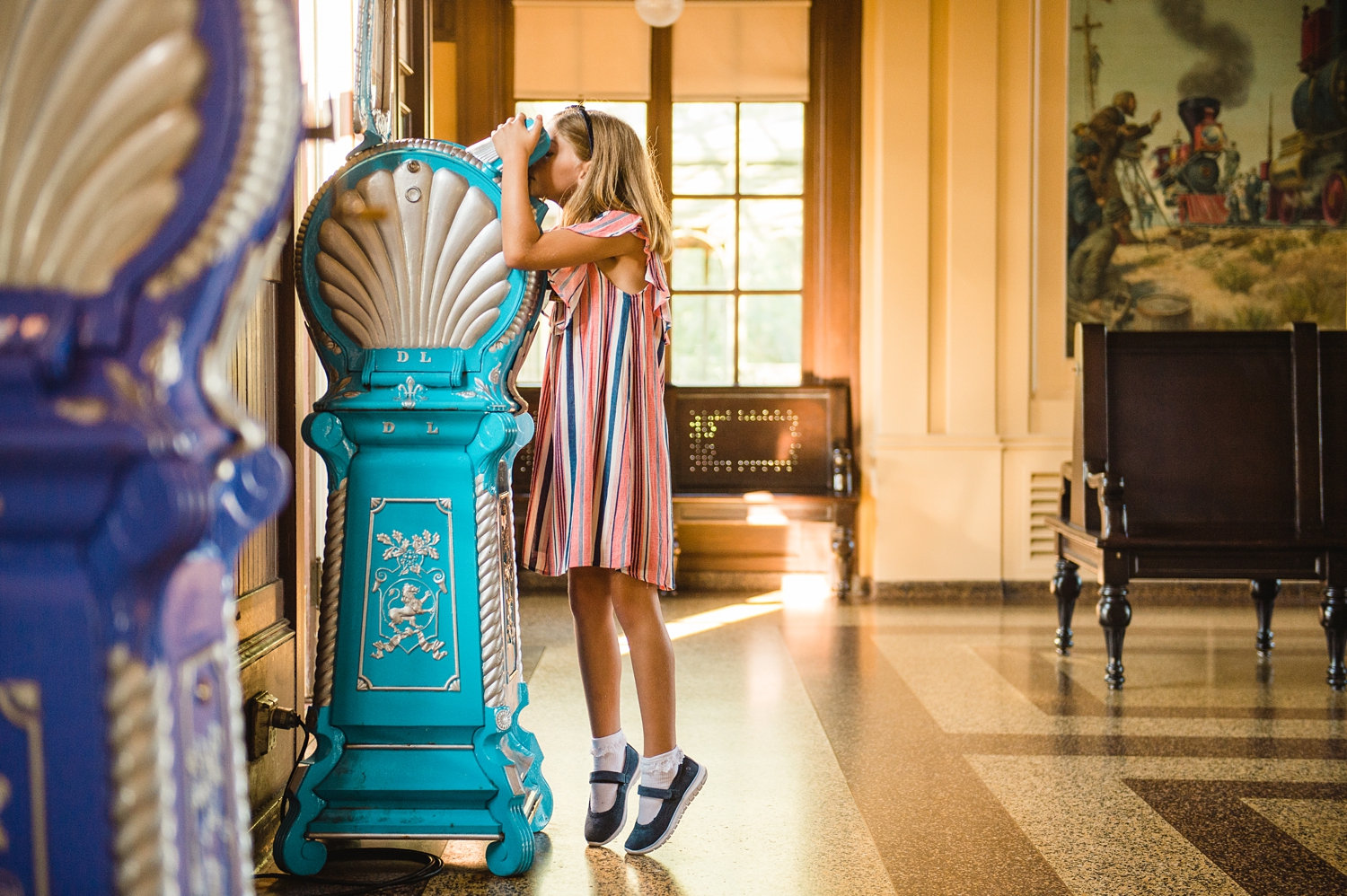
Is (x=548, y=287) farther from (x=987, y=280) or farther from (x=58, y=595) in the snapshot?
(x=987, y=280)

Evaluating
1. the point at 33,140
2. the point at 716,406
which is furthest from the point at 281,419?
the point at 716,406

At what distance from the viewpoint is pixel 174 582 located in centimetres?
57

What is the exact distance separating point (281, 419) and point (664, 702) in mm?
953

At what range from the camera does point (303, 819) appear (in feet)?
6.17

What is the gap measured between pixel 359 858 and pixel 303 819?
0.56 feet

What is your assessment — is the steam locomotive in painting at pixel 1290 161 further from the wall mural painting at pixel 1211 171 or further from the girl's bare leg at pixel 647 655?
the girl's bare leg at pixel 647 655

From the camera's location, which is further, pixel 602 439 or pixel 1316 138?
pixel 1316 138

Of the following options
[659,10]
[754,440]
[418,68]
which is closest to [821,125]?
[659,10]

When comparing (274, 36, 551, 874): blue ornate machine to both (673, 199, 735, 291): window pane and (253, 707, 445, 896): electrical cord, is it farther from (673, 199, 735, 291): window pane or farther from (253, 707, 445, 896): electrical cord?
(673, 199, 735, 291): window pane

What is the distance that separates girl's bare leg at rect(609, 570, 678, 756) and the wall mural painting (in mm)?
4133

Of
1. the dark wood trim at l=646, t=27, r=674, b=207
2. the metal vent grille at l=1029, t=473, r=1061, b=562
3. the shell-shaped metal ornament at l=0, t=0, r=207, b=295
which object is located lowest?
the metal vent grille at l=1029, t=473, r=1061, b=562

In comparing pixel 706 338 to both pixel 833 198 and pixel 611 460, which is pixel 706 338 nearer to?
pixel 833 198

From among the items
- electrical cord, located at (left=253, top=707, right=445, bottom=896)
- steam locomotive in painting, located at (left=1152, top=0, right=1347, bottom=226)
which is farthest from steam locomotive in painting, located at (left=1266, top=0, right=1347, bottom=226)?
electrical cord, located at (left=253, top=707, right=445, bottom=896)

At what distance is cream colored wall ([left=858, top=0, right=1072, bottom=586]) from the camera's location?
5461 millimetres
